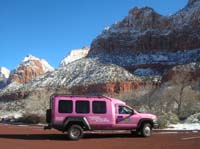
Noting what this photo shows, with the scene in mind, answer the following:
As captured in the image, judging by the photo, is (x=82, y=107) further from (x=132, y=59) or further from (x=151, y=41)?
(x=151, y=41)

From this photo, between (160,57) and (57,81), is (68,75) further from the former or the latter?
(160,57)

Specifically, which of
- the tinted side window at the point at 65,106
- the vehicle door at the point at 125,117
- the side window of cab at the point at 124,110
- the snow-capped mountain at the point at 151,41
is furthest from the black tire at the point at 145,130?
the snow-capped mountain at the point at 151,41

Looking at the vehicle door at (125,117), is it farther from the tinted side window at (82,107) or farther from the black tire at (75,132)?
A: the black tire at (75,132)

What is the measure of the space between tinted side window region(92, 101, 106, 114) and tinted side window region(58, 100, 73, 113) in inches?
46.6

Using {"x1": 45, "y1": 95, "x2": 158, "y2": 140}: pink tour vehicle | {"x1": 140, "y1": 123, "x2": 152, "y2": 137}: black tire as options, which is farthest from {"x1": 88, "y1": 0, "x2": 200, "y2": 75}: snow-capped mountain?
{"x1": 45, "y1": 95, "x2": 158, "y2": 140}: pink tour vehicle

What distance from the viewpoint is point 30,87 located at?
134 metres

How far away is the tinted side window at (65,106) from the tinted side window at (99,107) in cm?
118

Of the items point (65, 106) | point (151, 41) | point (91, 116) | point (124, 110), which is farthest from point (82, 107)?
point (151, 41)

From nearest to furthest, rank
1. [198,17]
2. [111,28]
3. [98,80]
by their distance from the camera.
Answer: [98,80] → [198,17] → [111,28]

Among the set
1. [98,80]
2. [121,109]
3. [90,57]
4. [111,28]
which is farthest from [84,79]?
[121,109]

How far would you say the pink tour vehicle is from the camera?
23.9 meters

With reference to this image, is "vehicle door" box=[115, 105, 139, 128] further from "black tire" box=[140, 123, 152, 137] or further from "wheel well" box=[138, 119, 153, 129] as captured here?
"black tire" box=[140, 123, 152, 137]

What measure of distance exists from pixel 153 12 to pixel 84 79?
55510 millimetres

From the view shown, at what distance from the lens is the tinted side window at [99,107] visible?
24438 millimetres
